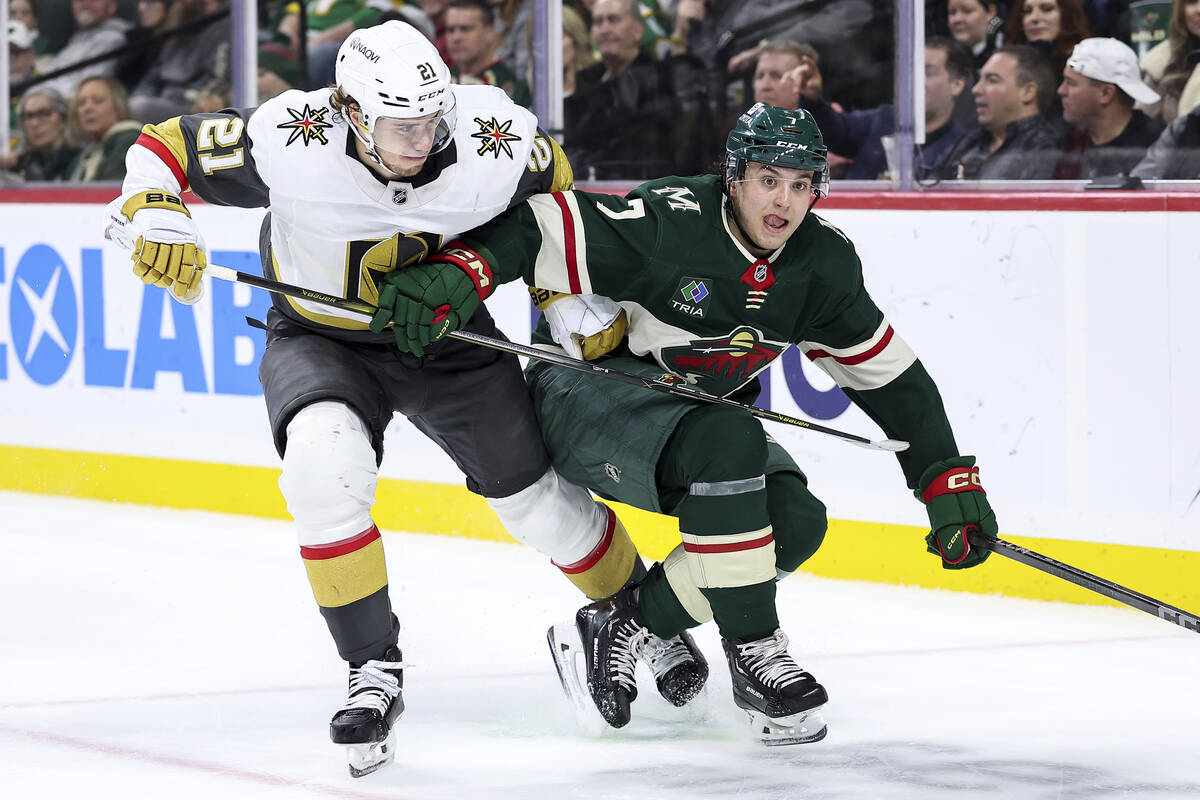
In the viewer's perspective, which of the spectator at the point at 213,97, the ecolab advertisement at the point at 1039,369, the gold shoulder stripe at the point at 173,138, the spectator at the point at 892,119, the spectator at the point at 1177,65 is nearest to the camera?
the gold shoulder stripe at the point at 173,138

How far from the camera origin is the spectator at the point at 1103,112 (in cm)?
372

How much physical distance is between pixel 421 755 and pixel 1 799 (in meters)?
→ 0.60

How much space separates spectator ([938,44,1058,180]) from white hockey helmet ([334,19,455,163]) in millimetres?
1754

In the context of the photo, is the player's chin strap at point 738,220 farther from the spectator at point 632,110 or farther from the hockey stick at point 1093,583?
the spectator at point 632,110

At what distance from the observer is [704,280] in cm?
262

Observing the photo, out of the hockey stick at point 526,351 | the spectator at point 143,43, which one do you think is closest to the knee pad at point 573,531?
the hockey stick at point 526,351

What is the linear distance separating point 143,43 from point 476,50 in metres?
1.30

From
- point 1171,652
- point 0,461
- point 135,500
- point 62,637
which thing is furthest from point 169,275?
point 0,461

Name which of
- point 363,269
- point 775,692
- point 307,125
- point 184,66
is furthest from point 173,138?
point 184,66

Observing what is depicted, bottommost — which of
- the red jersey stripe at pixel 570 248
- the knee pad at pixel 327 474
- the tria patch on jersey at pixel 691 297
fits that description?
the knee pad at pixel 327 474

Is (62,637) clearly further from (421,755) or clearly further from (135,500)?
(135,500)

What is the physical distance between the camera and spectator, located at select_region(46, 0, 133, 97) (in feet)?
17.9

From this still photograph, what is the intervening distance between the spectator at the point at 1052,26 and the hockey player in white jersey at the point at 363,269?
153cm

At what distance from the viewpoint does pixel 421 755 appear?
8.48 feet
